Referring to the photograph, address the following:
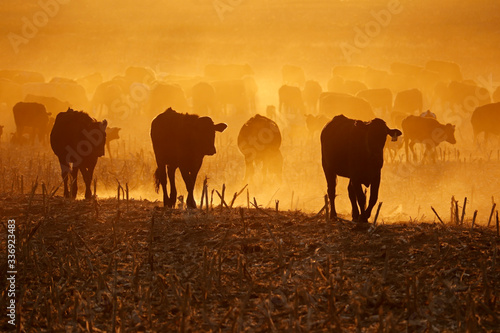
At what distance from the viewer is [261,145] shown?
868 inches

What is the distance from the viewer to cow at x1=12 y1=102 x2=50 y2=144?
29281 mm

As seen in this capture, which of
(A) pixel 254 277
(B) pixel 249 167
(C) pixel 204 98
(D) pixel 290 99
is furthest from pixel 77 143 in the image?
(D) pixel 290 99

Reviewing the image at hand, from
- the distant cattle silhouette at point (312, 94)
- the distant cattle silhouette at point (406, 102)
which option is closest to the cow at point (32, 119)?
the distant cattle silhouette at point (406, 102)

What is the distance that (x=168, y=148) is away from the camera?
538 inches

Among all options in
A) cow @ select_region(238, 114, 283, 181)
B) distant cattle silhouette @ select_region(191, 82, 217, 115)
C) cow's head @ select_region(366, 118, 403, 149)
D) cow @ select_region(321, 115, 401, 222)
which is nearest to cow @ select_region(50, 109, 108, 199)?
cow @ select_region(321, 115, 401, 222)

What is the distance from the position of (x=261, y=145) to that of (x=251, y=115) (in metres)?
23.9

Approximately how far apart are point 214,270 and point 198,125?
6364mm

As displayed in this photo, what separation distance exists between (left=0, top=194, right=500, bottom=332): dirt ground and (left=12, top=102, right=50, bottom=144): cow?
2049 centimetres

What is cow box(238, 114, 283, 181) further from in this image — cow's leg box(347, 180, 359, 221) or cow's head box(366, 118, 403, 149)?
cow's head box(366, 118, 403, 149)

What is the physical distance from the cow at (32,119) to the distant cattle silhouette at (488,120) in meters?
20.0

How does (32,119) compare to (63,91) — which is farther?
(63,91)

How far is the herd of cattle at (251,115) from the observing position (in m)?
12.1

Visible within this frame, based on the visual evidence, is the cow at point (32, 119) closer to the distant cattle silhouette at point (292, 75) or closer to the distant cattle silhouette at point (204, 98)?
the distant cattle silhouette at point (204, 98)

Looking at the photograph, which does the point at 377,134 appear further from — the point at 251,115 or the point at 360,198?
the point at 251,115
